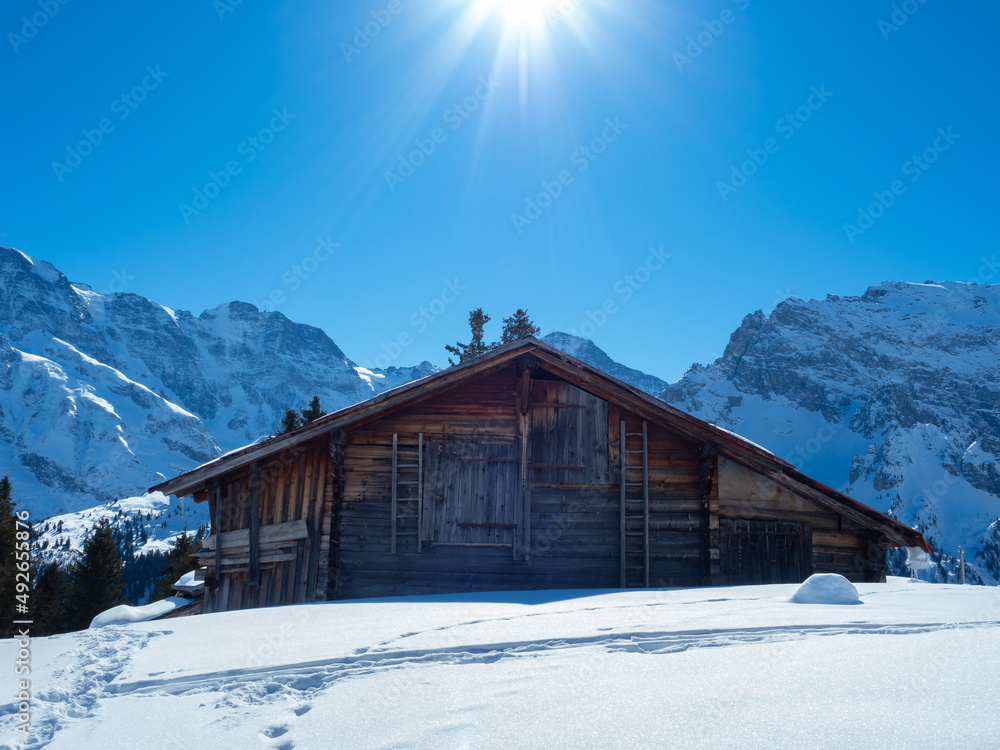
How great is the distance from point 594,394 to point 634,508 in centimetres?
229

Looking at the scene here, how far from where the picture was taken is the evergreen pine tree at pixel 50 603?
3644cm

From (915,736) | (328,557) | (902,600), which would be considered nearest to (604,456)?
(328,557)

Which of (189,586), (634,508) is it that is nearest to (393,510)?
(634,508)

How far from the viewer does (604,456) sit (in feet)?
41.1

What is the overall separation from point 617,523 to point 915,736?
9.45m

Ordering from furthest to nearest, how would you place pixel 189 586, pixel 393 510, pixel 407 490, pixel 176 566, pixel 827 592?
pixel 176 566, pixel 189 586, pixel 407 490, pixel 393 510, pixel 827 592

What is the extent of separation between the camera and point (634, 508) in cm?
1243

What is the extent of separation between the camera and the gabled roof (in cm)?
1184

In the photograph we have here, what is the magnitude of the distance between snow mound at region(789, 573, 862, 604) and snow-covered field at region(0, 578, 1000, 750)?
0.20m

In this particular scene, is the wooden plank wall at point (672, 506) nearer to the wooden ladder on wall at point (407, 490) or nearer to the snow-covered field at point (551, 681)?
the wooden ladder on wall at point (407, 490)

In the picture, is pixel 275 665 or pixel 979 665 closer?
pixel 979 665

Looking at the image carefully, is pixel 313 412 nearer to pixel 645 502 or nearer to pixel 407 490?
pixel 407 490

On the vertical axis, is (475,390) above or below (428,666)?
above

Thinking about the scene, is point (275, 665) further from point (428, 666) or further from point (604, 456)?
Result: point (604, 456)
